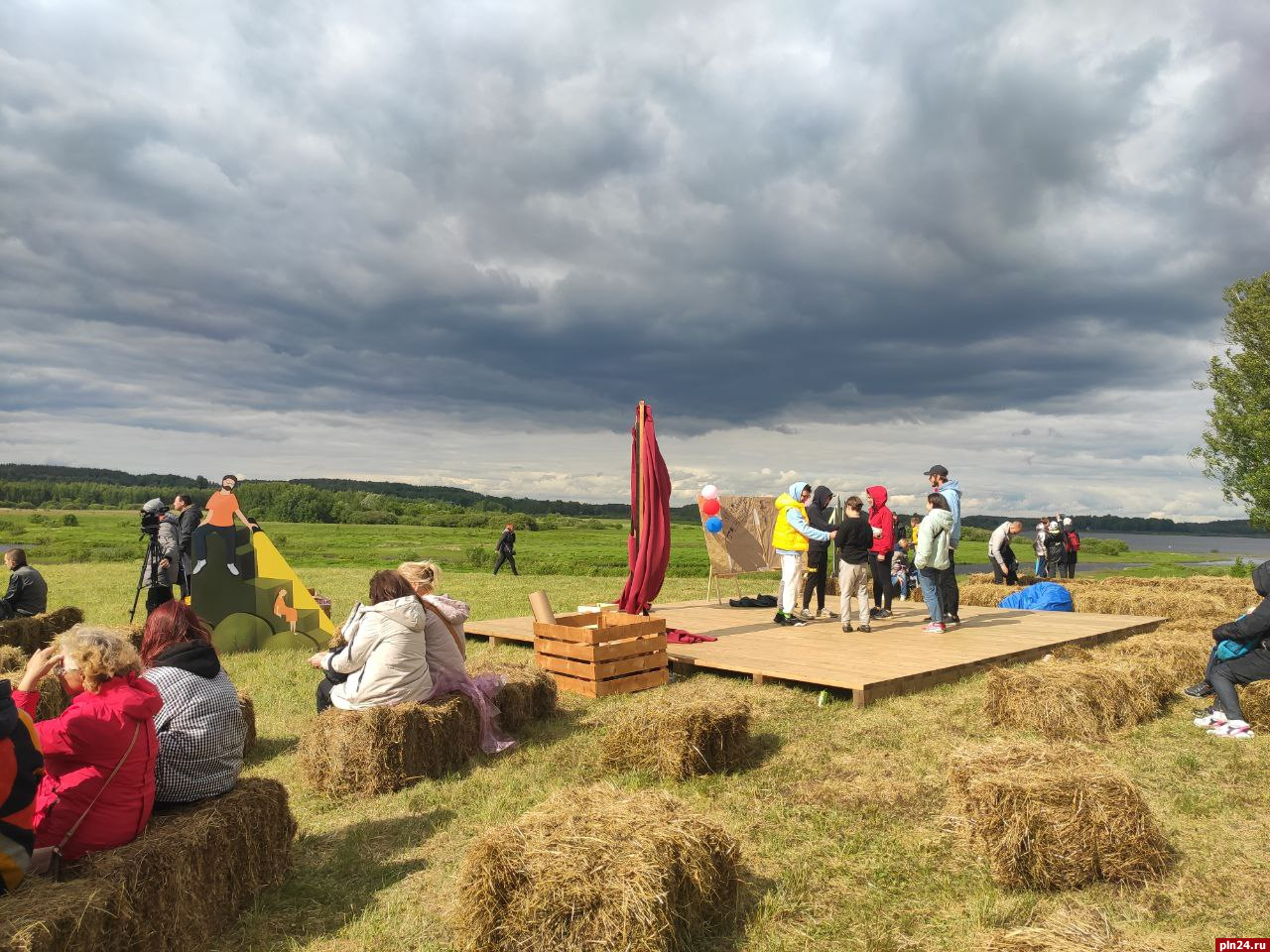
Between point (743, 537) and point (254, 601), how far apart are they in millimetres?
10317

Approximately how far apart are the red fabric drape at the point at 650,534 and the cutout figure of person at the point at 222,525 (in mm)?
5997

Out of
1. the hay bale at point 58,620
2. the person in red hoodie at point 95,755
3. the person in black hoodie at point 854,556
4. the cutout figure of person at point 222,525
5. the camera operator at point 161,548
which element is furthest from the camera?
the camera operator at point 161,548

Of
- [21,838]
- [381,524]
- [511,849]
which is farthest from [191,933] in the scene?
[381,524]

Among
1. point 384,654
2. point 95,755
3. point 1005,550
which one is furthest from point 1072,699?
point 1005,550

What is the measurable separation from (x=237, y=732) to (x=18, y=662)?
619 cm

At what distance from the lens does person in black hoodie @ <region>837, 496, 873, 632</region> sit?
11922 millimetres

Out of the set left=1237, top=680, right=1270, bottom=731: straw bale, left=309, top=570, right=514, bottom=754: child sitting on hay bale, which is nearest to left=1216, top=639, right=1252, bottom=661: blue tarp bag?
left=1237, top=680, right=1270, bottom=731: straw bale

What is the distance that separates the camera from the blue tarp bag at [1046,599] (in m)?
15.8

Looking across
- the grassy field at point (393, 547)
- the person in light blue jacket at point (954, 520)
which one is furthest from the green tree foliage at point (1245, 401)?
the person in light blue jacket at point (954, 520)

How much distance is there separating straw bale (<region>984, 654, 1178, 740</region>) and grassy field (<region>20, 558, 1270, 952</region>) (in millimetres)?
201

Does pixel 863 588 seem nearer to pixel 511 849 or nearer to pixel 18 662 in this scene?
pixel 511 849

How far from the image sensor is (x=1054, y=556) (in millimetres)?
22688

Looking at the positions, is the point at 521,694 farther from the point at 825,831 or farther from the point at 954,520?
the point at 954,520

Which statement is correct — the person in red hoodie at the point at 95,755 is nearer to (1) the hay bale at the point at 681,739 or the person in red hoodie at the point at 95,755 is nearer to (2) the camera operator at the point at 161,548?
(1) the hay bale at the point at 681,739
